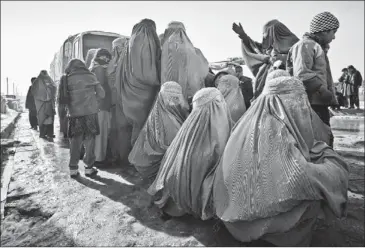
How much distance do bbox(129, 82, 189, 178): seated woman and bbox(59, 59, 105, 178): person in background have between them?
3.20ft

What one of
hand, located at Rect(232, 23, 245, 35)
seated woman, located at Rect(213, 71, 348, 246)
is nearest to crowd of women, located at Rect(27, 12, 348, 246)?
seated woman, located at Rect(213, 71, 348, 246)

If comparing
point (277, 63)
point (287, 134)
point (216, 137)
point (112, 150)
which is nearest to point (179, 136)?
point (216, 137)

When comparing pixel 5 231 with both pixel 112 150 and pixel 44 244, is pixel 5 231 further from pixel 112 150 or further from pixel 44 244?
pixel 112 150

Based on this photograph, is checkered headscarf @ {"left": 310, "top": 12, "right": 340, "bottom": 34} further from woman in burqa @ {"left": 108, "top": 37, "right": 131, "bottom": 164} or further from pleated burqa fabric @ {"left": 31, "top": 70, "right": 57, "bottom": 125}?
pleated burqa fabric @ {"left": 31, "top": 70, "right": 57, "bottom": 125}

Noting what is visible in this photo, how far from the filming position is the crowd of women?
1676mm

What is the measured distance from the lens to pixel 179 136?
7.41 ft

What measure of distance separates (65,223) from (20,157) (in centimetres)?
341

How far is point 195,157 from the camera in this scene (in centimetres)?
208

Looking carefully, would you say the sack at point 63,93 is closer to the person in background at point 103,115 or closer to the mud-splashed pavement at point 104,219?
the person in background at point 103,115

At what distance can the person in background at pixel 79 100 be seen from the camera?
133 inches

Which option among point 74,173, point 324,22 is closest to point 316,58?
point 324,22

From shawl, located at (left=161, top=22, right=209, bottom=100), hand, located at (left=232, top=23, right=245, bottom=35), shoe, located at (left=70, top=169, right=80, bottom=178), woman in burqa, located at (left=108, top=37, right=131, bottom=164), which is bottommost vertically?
shoe, located at (left=70, top=169, right=80, bottom=178)

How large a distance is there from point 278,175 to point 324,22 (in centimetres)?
191

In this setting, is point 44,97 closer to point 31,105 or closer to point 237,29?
point 31,105
